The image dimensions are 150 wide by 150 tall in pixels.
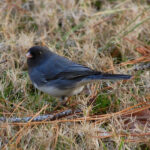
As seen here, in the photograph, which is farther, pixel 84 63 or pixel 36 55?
pixel 84 63

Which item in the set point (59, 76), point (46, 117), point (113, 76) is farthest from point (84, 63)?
point (46, 117)

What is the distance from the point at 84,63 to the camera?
323cm

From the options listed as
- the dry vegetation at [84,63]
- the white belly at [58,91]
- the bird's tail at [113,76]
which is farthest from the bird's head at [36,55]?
the bird's tail at [113,76]

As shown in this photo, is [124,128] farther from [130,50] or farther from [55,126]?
[130,50]

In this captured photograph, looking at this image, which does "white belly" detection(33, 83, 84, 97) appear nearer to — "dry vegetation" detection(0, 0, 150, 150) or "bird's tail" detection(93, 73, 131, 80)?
"dry vegetation" detection(0, 0, 150, 150)

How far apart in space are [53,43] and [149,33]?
1.03 metres

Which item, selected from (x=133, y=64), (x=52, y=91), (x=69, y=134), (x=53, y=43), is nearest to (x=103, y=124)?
(x=69, y=134)

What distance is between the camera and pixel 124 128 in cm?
235

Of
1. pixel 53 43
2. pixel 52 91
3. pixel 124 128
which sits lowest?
pixel 124 128

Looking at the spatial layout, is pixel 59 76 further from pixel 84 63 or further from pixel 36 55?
pixel 84 63

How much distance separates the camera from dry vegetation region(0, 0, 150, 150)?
2.18m

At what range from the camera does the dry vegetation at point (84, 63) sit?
2.18 meters

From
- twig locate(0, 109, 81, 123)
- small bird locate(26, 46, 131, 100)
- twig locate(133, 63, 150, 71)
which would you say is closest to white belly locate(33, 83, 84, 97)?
small bird locate(26, 46, 131, 100)

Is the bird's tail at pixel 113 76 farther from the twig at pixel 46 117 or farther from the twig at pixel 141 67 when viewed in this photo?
the twig at pixel 141 67
